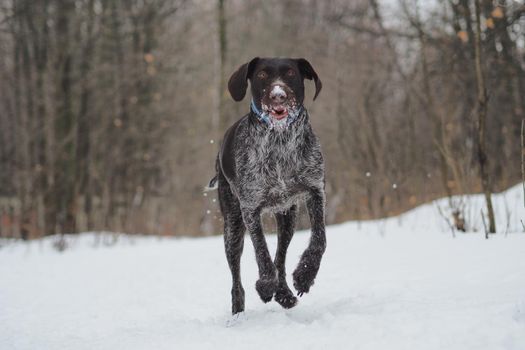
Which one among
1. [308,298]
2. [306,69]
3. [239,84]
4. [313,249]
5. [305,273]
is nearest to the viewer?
[305,273]

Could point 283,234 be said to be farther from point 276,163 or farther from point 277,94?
point 277,94

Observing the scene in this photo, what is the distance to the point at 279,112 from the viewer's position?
3.71 metres

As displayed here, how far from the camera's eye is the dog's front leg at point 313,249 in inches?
143

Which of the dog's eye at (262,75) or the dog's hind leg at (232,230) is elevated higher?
the dog's eye at (262,75)

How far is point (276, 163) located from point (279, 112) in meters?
0.41

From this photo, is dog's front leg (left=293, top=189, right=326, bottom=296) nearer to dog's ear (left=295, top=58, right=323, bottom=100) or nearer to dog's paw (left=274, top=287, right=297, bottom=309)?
dog's paw (left=274, top=287, right=297, bottom=309)

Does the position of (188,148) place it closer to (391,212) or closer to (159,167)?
(159,167)

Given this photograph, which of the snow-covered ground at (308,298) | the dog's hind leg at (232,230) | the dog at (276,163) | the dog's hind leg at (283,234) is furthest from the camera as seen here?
the dog's hind leg at (232,230)

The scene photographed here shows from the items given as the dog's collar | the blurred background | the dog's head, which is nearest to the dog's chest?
the dog's collar

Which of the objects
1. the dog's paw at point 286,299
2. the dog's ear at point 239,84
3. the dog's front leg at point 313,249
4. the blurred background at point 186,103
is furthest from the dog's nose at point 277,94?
the blurred background at point 186,103

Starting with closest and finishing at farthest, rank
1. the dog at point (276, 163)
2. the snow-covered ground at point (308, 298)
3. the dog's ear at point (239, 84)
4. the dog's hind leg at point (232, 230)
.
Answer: the snow-covered ground at point (308, 298)
the dog at point (276, 163)
the dog's ear at point (239, 84)
the dog's hind leg at point (232, 230)

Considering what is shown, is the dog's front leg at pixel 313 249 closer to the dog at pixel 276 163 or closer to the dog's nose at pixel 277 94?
the dog at pixel 276 163

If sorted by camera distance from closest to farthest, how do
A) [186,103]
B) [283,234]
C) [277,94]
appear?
[277,94] → [283,234] → [186,103]

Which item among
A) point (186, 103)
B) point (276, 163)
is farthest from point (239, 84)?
point (186, 103)
